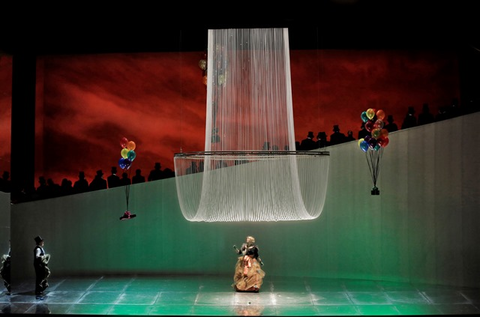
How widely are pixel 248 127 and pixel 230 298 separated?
3.03 metres

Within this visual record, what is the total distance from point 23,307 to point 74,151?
553cm

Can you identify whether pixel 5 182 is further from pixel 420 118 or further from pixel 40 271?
pixel 420 118

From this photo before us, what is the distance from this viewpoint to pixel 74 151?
1479 centimetres

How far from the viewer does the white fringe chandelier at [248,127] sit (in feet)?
29.4

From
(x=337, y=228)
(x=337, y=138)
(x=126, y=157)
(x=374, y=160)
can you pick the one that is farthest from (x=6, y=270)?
(x=374, y=160)

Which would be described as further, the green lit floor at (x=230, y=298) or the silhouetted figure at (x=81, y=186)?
the silhouetted figure at (x=81, y=186)

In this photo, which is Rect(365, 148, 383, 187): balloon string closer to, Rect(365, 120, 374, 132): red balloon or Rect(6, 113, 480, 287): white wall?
Rect(6, 113, 480, 287): white wall

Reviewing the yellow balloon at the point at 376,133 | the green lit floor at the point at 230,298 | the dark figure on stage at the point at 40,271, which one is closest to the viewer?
the green lit floor at the point at 230,298

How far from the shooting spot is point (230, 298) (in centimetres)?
1042

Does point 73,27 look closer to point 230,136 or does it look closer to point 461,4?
point 230,136

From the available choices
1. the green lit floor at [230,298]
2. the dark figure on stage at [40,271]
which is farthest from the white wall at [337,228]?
the dark figure on stage at [40,271]

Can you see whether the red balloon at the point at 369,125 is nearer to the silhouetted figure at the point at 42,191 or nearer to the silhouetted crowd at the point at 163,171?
the silhouetted crowd at the point at 163,171

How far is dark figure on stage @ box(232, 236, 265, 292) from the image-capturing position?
10875mm

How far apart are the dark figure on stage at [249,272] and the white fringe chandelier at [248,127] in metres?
2.08
